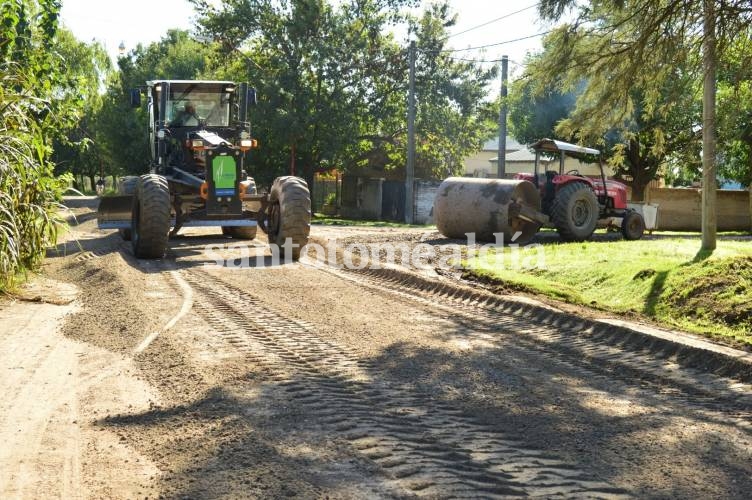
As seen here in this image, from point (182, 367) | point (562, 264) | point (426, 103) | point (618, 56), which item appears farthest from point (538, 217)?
point (426, 103)

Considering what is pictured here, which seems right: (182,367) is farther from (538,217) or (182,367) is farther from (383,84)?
(383,84)

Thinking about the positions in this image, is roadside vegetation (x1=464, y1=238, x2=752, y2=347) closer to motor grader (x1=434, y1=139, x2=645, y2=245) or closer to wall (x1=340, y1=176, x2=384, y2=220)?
motor grader (x1=434, y1=139, x2=645, y2=245)

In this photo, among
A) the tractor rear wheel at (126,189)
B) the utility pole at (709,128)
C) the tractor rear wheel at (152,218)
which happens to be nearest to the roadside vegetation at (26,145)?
the tractor rear wheel at (152,218)

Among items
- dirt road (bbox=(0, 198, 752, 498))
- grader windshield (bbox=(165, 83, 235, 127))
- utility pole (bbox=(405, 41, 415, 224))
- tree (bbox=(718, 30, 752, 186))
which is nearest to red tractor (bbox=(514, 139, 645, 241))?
grader windshield (bbox=(165, 83, 235, 127))

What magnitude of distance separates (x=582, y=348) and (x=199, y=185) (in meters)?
9.44

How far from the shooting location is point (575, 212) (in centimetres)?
2009

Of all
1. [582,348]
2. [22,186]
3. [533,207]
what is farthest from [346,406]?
[533,207]

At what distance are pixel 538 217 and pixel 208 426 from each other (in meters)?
13.9

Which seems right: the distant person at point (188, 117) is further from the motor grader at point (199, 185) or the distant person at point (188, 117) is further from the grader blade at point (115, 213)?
the grader blade at point (115, 213)

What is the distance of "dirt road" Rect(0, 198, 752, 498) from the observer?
4758 millimetres

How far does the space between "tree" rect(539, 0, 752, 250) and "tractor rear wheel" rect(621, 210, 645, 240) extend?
9062mm

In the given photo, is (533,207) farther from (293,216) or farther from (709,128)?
(709,128)

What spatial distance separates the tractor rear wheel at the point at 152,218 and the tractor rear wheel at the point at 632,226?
1156 cm

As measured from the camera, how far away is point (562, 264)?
45.1 ft
